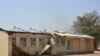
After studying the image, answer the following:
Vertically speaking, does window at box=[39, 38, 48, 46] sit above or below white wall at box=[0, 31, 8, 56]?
below

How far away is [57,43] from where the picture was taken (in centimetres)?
3819

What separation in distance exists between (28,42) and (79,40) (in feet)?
37.9

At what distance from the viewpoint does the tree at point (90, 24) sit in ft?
181

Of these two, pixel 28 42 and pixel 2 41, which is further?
pixel 28 42

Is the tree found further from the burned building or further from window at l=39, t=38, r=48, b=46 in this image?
window at l=39, t=38, r=48, b=46

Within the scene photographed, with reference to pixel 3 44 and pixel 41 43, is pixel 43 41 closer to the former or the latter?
pixel 41 43

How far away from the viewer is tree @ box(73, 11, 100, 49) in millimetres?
55269

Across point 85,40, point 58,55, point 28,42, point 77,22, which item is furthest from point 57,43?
point 77,22

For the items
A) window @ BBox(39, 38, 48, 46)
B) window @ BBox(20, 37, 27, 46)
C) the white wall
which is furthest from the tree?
the white wall

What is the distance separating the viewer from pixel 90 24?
55875 millimetres

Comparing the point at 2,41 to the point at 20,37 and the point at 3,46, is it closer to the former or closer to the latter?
the point at 3,46

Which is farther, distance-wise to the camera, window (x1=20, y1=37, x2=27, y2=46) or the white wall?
window (x1=20, y1=37, x2=27, y2=46)

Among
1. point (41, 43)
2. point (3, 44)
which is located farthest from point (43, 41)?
point (3, 44)

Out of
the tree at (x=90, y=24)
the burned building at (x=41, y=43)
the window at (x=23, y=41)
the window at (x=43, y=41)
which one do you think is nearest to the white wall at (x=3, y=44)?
the burned building at (x=41, y=43)
